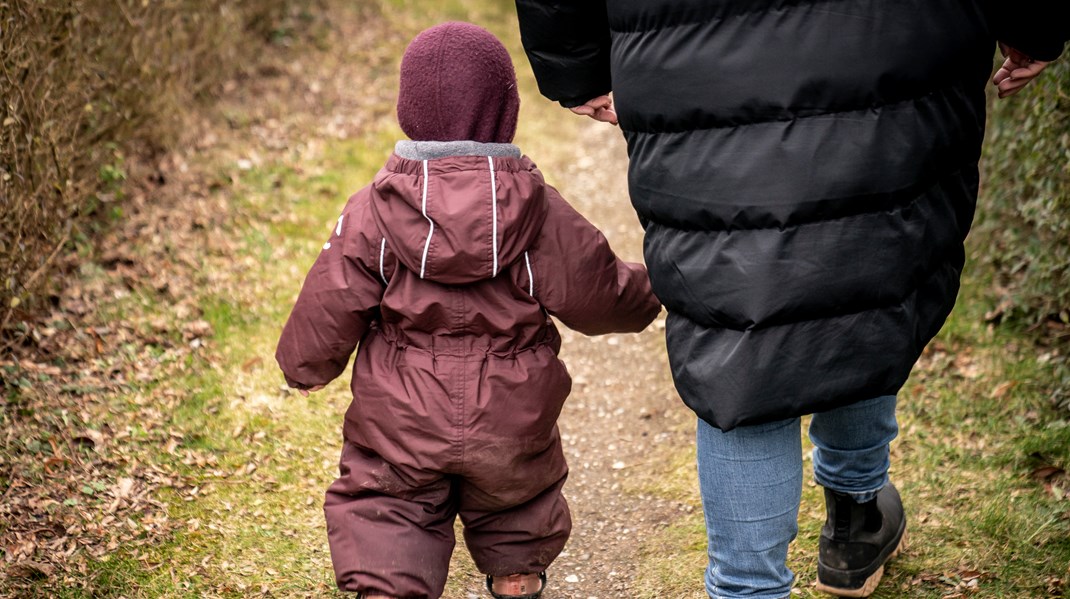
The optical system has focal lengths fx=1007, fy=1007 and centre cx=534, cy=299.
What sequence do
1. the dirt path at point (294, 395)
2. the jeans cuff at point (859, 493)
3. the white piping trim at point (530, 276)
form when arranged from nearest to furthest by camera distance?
1. the white piping trim at point (530, 276)
2. the jeans cuff at point (859, 493)
3. the dirt path at point (294, 395)

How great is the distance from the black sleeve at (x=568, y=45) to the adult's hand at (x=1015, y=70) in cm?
93

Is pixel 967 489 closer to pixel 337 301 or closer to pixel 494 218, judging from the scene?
pixel 494 218

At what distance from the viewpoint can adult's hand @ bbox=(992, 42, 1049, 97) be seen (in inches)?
93.3

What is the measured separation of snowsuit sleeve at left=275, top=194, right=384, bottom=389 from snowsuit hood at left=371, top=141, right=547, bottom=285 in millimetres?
91

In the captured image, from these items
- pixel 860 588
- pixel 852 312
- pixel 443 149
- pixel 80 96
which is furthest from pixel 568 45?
pixel 80 96

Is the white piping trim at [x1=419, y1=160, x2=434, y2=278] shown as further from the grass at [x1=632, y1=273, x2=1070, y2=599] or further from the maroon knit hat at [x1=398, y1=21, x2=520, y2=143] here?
the grass at [x1=632, y1=273, x2=1070, y2=599]

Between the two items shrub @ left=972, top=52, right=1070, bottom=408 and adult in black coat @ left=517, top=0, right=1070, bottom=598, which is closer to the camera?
adult in black coat @ left=517, top=0, right=1070, bottom=598

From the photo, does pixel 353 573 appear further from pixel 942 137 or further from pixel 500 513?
pixel 942 137

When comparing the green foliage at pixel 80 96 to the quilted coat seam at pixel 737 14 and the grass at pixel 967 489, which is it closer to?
the grass at pixel 967 489

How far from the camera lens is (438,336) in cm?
267

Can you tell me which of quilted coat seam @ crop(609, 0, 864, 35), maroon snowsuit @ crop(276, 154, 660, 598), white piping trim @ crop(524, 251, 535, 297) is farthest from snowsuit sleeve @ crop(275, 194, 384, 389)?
quilted coat seam @ crop(609, 0, 864, 35)

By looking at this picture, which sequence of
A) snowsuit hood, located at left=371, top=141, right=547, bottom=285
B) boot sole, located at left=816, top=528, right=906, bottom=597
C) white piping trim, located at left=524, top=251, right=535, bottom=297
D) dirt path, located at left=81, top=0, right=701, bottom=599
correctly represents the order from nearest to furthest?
snowsuit hood, located at left=371, top=141, right=547, bottom=285 → white piping trim, located at left=524, top=251, right=535, bottom=297 → boot sole, located at left=816, top=528, right=906, bottom=597 → dirt path, located at left=81, top=0, right=701, bottom=599

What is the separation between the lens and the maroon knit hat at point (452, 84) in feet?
8.42

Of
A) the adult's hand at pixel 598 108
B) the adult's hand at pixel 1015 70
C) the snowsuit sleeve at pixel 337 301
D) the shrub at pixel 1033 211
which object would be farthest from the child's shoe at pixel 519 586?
the shrub at pixel 1033 211
